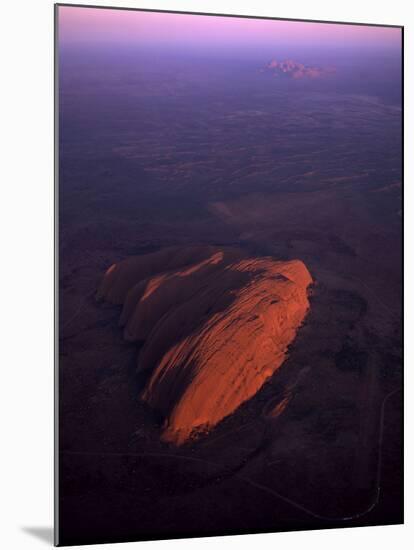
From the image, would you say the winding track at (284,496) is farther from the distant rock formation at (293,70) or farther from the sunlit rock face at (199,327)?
the distant rock formation at (293,70)

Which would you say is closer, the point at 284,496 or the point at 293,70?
the point at 284,496

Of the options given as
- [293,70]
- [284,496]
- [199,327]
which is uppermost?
[293,70]

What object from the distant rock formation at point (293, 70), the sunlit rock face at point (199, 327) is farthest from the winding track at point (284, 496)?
the distant rock formation at point (293, 70)

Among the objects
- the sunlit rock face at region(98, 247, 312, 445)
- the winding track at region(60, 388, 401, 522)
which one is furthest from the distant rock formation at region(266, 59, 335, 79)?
the winding track at region(60, 388, 401, 522)

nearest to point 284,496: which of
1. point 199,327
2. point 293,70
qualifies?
point 199,327

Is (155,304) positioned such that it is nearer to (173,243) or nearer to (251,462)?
(173,243)

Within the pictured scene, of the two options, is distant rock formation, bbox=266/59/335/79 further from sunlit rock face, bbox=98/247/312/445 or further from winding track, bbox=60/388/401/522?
winding track, bbox=60/388/401/522

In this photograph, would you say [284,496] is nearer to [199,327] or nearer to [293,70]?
[199,327]
